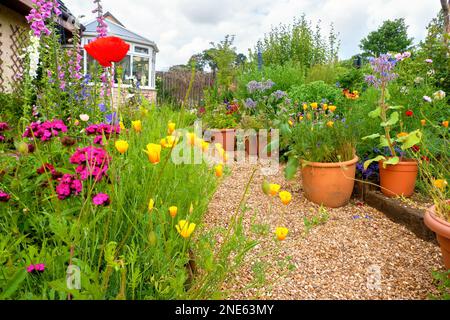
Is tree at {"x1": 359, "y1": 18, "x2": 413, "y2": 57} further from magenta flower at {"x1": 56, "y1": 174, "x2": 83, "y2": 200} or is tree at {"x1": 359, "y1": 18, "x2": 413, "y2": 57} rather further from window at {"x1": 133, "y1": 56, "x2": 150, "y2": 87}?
magenta flower at {"x1": 56, "y1": 174, "x2": 83, "y2": 200}

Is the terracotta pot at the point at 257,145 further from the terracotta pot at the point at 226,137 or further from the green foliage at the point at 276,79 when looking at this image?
the green foliage at the point at 276,79

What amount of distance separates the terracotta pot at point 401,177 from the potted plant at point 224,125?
2.02 metres

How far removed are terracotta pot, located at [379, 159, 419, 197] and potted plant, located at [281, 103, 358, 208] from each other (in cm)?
25

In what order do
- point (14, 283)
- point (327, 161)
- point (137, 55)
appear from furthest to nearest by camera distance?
point (137, 55), point (327, 161), point (14, 283)

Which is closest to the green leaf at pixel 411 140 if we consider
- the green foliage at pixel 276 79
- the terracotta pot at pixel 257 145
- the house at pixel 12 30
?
the terracotta pot at pixel 257 145

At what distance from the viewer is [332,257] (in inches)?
70.0

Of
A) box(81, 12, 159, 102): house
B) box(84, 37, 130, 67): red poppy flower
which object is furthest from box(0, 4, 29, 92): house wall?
box(81, 12, 159, 102): house

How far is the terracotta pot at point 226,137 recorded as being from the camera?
4141mm

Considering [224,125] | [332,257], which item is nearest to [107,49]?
[332,257]

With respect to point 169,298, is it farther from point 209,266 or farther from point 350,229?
point 350,229

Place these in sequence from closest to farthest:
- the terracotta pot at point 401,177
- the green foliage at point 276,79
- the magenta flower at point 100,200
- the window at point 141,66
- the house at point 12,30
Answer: the magenta flower at point 100,200
the terracotta pot at point 401,177
the green foliage at point 276,79
the house at point 12,30
the window at point 141,66

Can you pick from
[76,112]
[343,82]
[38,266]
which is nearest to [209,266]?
[38,266]

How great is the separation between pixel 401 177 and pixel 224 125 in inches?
104

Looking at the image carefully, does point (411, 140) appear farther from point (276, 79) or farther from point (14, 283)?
point (276, 79)
